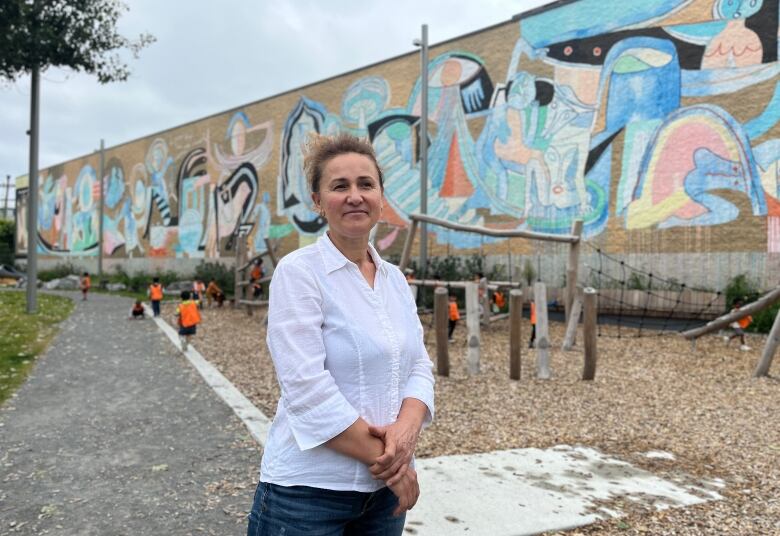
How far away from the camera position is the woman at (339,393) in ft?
5.22

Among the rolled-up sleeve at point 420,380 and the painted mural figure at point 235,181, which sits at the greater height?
the painted mural figure at point 235,181

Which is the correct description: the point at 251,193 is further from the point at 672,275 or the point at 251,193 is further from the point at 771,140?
the point at 771,140

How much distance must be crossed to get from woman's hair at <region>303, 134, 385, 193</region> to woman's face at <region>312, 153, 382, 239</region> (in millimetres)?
20

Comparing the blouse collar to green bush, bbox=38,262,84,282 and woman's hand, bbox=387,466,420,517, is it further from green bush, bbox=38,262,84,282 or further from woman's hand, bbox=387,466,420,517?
green bush, bbox=38,262,84,282

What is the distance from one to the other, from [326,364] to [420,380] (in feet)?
1.19

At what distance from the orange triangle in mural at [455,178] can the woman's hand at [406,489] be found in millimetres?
15710

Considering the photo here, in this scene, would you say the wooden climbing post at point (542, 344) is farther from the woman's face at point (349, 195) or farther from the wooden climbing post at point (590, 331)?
the woman's face at point (349, 195)

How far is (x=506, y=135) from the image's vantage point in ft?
53.7

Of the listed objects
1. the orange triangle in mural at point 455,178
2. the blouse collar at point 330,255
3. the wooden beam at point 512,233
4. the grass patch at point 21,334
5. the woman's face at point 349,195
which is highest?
the orange triangle in mural at point 455,178

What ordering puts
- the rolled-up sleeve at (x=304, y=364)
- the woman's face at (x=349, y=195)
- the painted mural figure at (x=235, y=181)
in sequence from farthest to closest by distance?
the painted mural figure at (x=235, y=181), the woman's face at (x=349, y=195), the rolled-up sleeve at (x=304, y=364)

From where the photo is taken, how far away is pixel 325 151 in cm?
186

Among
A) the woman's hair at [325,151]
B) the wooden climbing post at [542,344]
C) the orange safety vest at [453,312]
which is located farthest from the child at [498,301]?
the woman's hair at [325,151]

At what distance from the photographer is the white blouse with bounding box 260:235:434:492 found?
1.58 metres

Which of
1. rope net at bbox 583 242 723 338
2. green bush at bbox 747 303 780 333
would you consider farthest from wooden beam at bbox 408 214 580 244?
green bush at bbox 747 303 780 333
